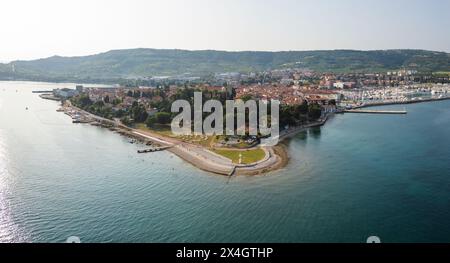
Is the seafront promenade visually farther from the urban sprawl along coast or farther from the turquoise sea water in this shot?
the turquoise sea water

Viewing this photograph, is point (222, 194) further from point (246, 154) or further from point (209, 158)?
point (246, 154)

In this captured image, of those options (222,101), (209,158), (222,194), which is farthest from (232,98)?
(222,194)

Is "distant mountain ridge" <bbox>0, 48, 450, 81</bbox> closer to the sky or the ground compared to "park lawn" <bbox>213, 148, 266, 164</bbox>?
closer to the sky

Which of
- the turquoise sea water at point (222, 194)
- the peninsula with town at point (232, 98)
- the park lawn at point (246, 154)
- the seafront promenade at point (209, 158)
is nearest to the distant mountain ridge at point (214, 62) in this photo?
the peninsula with town at point (232, 98)

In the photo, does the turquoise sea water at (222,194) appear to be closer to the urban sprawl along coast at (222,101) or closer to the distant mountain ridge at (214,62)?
the urban sprawl along coast at (222,101)

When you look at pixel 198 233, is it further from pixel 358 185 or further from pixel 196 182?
pixel 358 185

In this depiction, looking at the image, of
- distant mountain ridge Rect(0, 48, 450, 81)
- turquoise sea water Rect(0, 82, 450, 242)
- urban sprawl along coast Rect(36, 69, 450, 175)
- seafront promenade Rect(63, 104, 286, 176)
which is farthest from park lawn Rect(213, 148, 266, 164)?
distant mountain ridge Rect(0, 48, 450, 81)
